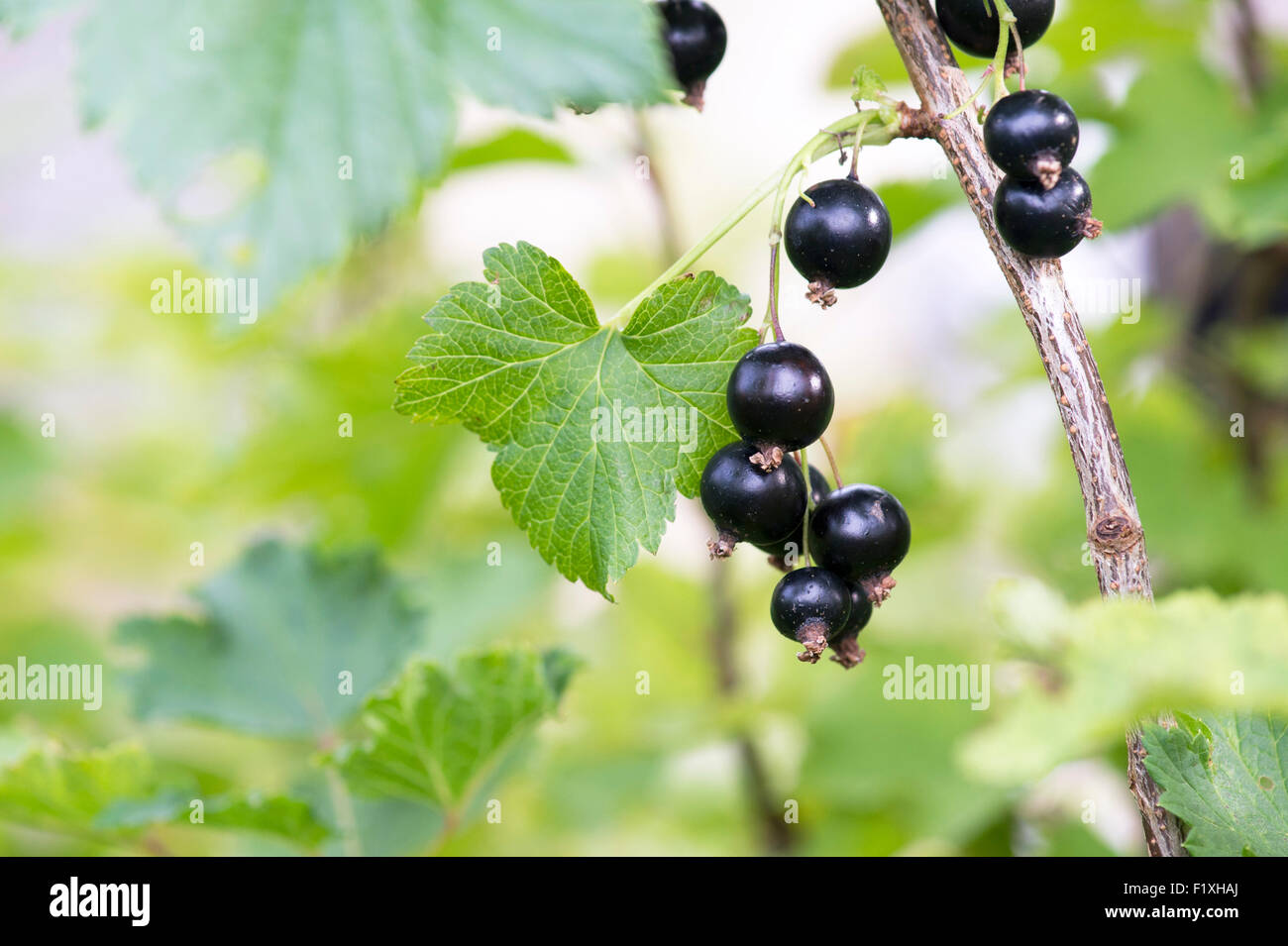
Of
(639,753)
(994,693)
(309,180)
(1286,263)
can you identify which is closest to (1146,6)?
(1286,263)

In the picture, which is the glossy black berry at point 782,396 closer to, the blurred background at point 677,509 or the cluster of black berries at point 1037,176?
the cluster of black berries at point 1037,176

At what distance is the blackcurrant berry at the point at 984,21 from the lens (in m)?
0.49

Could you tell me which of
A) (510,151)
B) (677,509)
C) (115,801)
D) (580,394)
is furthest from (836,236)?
(510,151)

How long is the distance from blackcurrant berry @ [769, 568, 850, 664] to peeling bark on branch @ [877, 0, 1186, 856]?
109 millimetres

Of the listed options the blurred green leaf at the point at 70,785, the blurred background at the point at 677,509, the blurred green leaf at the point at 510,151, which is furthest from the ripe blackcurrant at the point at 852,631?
the blurred green leaf at the point at 510,151

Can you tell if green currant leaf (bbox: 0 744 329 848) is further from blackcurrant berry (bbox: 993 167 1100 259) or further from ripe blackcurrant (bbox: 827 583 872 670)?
blackcurrant berry (bbox: 993 167 1100 259)

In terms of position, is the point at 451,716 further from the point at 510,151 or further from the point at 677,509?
the point at 510,151

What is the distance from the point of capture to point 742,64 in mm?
2031

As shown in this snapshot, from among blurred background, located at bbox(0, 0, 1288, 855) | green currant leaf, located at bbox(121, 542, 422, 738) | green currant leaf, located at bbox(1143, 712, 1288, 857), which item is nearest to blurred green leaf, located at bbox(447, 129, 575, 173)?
blurred background, located at bbox(0, 0, 1288, 855)

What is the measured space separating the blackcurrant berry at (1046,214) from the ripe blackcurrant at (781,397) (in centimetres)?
10

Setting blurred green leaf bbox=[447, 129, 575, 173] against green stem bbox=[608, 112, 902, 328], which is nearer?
green stem bbox=[608, 112, 902, 328]

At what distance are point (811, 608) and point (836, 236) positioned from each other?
0.16 m

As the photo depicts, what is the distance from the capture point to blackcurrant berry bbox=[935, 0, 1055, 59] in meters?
0.49
